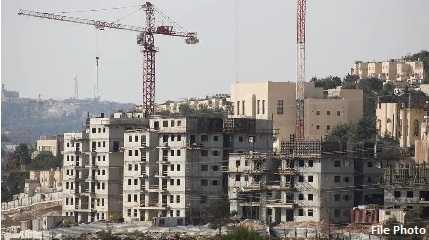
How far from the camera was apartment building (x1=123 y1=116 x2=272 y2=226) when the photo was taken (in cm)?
2806

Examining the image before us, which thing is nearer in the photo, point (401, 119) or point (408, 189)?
point (408, 189)

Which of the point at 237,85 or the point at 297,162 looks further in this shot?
Answer: the point at 237,85

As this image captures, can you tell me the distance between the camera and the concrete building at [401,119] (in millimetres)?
33531

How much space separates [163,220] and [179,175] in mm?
1546

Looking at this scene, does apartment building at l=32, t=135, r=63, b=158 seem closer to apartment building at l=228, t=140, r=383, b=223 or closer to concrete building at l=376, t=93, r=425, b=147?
concrete building at l=376, t=93, r=425, b=147

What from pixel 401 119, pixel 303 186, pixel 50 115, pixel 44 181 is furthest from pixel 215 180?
pixel 50 115

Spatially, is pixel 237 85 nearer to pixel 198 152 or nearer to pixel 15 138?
pixel 198 152

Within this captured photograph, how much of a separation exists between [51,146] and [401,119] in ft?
53.6

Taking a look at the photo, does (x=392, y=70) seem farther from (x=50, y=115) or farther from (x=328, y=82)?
(x=50, y=115)

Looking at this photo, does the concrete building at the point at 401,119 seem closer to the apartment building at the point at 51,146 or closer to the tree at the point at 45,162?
the tree at the point at 45,162

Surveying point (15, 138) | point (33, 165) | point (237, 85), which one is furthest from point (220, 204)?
point (15, 138)

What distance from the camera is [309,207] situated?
1000 inches

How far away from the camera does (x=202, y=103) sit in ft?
147

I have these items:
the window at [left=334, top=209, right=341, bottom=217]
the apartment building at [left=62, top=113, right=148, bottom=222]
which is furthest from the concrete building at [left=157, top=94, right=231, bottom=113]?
the window at [left=334, top=209, right=341, bottom=217]
